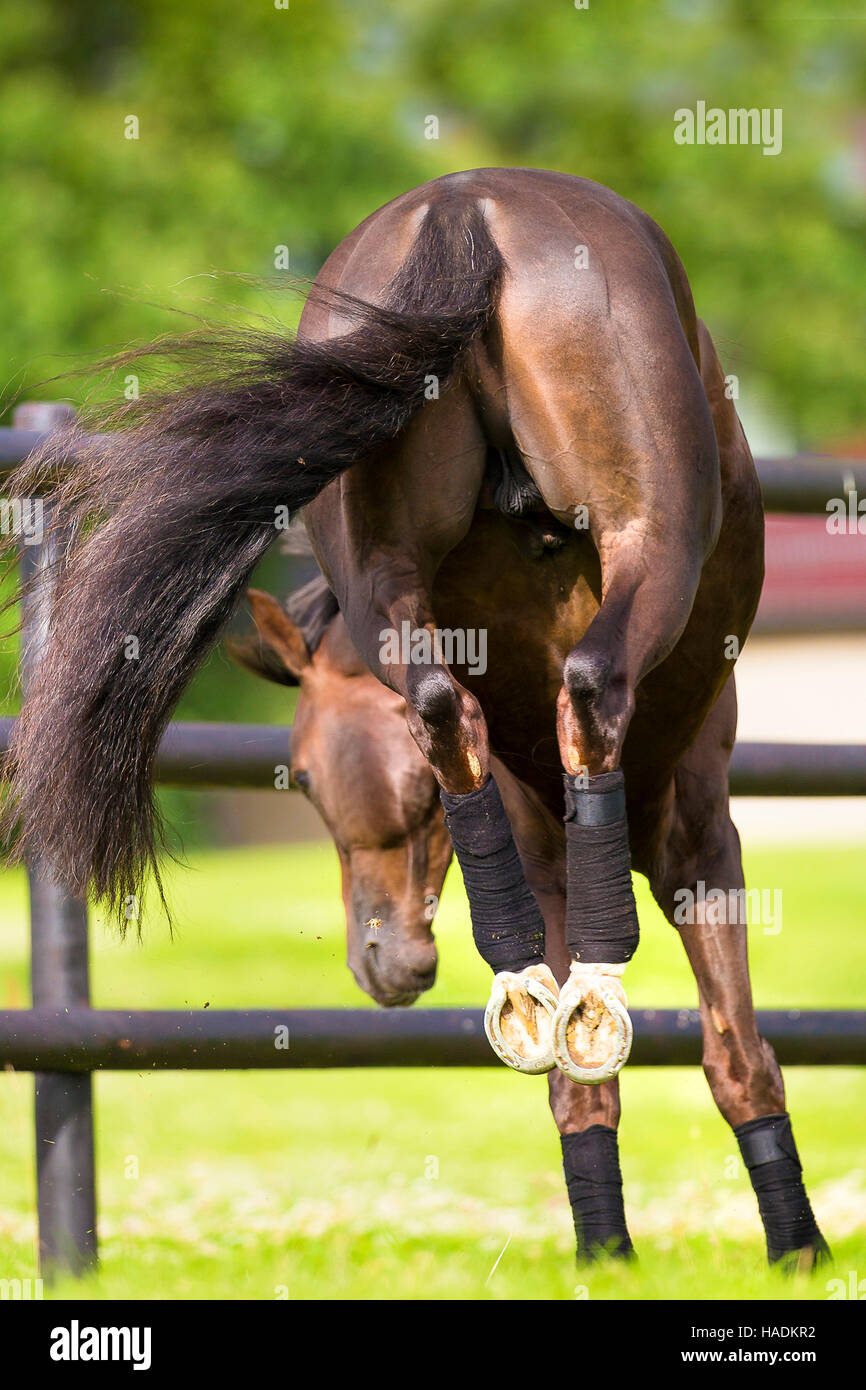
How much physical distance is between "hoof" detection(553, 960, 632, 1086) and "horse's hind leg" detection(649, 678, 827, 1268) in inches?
35.0

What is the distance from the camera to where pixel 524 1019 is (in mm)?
2014

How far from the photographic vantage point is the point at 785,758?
3609 millimetres

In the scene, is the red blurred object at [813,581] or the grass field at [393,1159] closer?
the grass field at [393,1159]

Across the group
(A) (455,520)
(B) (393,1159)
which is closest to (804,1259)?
(A) (455,520)

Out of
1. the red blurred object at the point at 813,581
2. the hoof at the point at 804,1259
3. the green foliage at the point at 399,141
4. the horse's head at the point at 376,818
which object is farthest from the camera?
the red blurred object at the point at 813,581

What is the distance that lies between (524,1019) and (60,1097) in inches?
64.1

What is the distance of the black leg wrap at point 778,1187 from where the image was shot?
2775mm

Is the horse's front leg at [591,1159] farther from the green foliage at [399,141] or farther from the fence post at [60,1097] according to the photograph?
the green foliage at [399,141]

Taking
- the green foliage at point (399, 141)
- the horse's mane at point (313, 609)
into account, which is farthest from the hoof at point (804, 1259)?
the green foliage at point (399, 141)

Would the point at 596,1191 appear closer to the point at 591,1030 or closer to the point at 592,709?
the point at 591,1030

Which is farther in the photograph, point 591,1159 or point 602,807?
point 591,1159

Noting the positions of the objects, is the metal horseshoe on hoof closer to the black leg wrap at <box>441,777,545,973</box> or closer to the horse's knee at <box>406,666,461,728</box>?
the black leg wrap at <box>441,777,545,973</box>

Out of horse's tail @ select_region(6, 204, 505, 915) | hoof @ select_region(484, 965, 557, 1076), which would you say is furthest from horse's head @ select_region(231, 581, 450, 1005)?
hoof @ select_region(484, 965, 557, 1076)

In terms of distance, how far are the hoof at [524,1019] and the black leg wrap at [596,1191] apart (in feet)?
3.06
